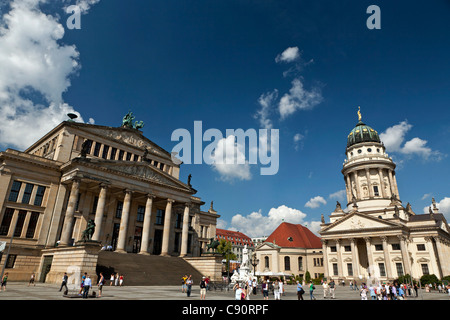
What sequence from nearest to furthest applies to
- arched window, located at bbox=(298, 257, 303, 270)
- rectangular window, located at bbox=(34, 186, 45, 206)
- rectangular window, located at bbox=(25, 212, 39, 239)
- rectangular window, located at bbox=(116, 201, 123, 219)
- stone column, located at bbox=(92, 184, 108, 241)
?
rectangular window, located at bbox=(25, 212, 39, 239)
stone column, located at bbox=(92, 184, 108, 241)
rectangular window, located at bbox=(34, 186, 45, 206)
rectangular window, located at bbox=(116, 201, 123, 219)
arched window, located at bbox=(298, 257, 303, 270)

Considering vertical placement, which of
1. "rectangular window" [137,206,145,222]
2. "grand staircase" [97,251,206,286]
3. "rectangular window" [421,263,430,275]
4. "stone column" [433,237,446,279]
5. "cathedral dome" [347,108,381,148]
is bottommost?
"grand staircase" [97,251,206,286]

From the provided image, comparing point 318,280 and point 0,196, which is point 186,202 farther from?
point 318,280

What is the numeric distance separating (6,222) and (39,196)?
4.56 meters

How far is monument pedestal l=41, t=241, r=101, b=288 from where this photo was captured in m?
25.7

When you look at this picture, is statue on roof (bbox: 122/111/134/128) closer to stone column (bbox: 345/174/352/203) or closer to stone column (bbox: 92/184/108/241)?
stone column (bbox: 92/184/108/241)

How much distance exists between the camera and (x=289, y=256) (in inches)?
2852

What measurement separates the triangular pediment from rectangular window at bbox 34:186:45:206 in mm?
57371

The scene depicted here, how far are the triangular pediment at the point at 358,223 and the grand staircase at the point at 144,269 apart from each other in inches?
1541

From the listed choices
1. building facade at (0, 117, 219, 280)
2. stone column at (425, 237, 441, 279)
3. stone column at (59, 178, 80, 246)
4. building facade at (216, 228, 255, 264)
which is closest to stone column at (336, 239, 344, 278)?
stone column at (425, 237, 441, 279)

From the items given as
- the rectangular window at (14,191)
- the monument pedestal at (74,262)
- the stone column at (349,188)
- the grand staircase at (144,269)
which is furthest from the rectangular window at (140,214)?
the stone column at (349,188)

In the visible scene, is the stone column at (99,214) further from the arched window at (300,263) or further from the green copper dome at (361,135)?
the green copper dome at (361,135)

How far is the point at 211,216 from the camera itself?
211ft
